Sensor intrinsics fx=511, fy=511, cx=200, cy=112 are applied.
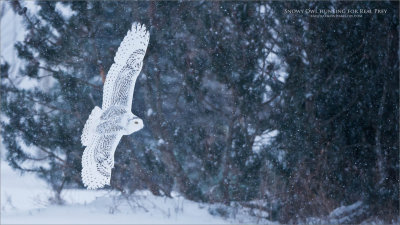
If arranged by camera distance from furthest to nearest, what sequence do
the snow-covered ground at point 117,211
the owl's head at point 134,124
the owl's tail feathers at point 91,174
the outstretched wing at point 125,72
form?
the snow-covered ground at point 117,211 < the outstretched wing at point 125,72 < the owl's tail feathers at point 91,174 < the owl's head at point 134,124

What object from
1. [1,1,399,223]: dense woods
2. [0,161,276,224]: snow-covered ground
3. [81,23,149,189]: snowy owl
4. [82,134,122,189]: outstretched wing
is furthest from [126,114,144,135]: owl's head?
[1,1,399,223]: dense woods

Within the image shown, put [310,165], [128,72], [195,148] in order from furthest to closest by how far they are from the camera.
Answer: [195,148] → [310,165] → [128,72]

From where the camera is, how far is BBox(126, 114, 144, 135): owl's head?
116 inches

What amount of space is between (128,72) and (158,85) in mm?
2207

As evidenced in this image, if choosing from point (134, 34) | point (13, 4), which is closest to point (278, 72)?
point (134, 34)

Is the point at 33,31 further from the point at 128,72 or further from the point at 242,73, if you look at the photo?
the point at 128,72

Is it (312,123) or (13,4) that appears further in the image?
(13,4)

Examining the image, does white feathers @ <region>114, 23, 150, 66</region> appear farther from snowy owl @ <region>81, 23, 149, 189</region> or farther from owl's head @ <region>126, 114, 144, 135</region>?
owl's head @ <region>126, 114, 144, 135</region>

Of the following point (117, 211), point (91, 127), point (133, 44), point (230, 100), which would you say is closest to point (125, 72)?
point (133, 44)

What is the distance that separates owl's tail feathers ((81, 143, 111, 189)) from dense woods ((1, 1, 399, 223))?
2.21m

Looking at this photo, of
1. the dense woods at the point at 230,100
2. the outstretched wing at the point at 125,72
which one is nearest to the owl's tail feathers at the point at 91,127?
the outstretched wing at the point at 125,72

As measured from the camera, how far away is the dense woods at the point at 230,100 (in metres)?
5.04

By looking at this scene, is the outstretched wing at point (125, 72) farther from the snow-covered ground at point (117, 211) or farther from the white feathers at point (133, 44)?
the snow-covered ground at point (117, 211)

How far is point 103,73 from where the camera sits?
5.34 meters
